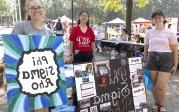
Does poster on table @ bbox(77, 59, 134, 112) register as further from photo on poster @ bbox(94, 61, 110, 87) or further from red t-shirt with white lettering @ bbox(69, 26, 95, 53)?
red t-shirt with white lettering @ bbox(69, 26, 95, 53)

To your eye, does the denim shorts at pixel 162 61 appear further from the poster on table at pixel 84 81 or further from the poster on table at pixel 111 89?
the poster on table at pixel 84 81

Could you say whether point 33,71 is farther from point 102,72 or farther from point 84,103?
point 102,72

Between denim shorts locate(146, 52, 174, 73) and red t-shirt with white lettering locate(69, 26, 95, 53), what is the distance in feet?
3.68

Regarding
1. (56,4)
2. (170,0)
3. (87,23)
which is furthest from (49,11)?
(87,23)

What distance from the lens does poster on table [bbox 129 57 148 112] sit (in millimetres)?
6391

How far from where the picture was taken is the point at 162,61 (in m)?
6.73

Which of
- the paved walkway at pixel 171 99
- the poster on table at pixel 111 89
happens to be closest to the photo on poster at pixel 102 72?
the poster on table at pixel 111 89

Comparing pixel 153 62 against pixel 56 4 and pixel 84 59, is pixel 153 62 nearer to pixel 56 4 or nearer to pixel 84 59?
pixel 84 59

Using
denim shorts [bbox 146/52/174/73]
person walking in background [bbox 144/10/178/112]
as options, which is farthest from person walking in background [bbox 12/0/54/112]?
denim shorts [bbox 146/52/174/73]

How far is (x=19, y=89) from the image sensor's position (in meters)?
4.49

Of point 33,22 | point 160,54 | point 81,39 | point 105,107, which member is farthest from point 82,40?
point 33,22

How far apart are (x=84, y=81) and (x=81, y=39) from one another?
4.83 ft

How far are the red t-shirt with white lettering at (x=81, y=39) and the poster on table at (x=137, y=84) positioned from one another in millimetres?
1029

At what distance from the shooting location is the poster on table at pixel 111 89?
5877mm
